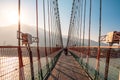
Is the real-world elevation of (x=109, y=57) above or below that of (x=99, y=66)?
above

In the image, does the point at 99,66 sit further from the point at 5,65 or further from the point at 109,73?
the point at 5,65

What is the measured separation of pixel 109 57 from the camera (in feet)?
17.9

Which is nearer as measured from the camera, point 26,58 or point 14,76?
point 14,76

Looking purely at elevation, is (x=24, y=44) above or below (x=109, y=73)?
above

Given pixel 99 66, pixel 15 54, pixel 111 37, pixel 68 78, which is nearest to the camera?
pixel 111 37

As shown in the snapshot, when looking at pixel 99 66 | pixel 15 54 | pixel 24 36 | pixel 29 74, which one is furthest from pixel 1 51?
pixel 99 66

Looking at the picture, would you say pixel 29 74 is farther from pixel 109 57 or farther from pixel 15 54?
pixel 109 57

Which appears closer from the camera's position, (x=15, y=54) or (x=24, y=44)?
(x=15, y=54)

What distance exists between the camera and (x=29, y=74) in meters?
6.66

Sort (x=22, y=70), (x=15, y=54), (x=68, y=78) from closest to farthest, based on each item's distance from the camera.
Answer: (x=22, y=70), (x=15, y=54), (x=68, y=78)

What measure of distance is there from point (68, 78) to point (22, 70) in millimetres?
3888

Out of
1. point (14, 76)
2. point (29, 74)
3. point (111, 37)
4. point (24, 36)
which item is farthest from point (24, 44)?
point (111, 37)

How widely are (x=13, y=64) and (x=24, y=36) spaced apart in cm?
130

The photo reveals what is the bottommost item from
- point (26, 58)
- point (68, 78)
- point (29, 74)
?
point (68, 78)
